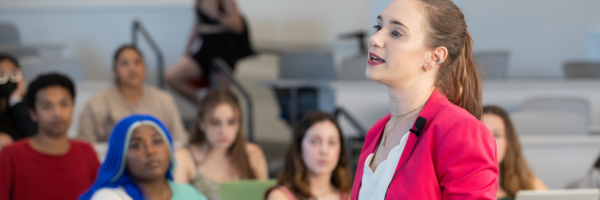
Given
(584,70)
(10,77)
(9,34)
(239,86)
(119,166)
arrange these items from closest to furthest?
(119,166)
(10,77)
(239,86)
(584,70)
(9,34)

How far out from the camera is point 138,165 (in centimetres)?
195

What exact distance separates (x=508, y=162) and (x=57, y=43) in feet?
17.7

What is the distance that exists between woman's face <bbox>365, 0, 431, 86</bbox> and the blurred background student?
13.6 ft

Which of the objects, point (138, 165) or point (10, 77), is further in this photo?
point (10, 77)

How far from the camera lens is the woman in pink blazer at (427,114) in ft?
2.78

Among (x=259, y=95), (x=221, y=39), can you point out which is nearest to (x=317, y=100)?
(x=221, y=39)

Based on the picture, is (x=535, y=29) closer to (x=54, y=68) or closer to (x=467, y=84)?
(x=54, y=68)

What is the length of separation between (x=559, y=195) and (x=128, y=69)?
2.84 m

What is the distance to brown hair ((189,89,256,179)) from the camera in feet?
9.53

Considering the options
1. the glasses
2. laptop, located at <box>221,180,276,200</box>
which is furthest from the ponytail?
the glasses

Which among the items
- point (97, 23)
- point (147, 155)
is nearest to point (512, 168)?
point (147, 155)

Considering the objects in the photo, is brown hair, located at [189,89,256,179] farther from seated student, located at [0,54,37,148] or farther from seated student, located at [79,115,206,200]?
seated student, located at [0,54,37,148]

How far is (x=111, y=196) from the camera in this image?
6.02ft

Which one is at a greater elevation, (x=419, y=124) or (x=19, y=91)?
(x=419, y=124)
